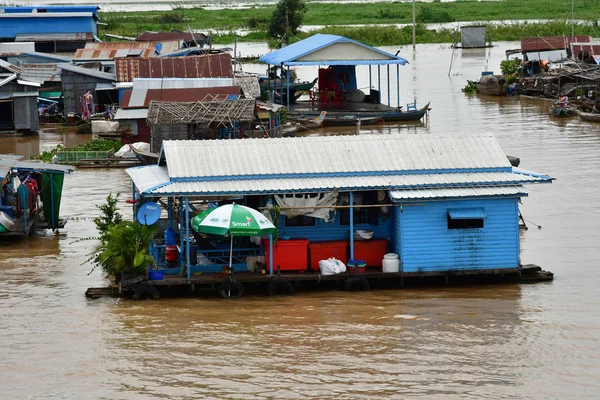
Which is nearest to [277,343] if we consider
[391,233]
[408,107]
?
[391,233]

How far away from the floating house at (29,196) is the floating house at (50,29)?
3808 cm

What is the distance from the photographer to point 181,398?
543 inches

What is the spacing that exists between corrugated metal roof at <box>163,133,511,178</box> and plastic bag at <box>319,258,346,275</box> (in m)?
1.59

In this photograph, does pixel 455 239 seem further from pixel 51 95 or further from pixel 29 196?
pixel 51 95

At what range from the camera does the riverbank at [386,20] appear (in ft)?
264

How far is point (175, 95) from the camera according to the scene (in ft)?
114

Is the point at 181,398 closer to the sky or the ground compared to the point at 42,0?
closer to the ground

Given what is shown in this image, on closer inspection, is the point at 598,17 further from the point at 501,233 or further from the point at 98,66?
the point at 501,233

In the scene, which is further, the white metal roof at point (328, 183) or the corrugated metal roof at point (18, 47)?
the corrugated metal roof at point (18, 47)

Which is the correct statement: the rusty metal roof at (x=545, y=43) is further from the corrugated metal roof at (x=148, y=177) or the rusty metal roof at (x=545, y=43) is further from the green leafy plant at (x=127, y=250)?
the green leafy plant at (x=127, y=250)

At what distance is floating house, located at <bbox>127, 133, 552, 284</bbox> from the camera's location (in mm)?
18328

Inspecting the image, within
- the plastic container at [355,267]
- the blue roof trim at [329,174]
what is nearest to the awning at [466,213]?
the blue roof trim at [329,174]

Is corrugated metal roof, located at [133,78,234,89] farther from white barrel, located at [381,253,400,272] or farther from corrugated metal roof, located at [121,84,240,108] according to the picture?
white barrel, located at [381,253,400,272]

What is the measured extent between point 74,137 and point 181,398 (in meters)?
28.3
